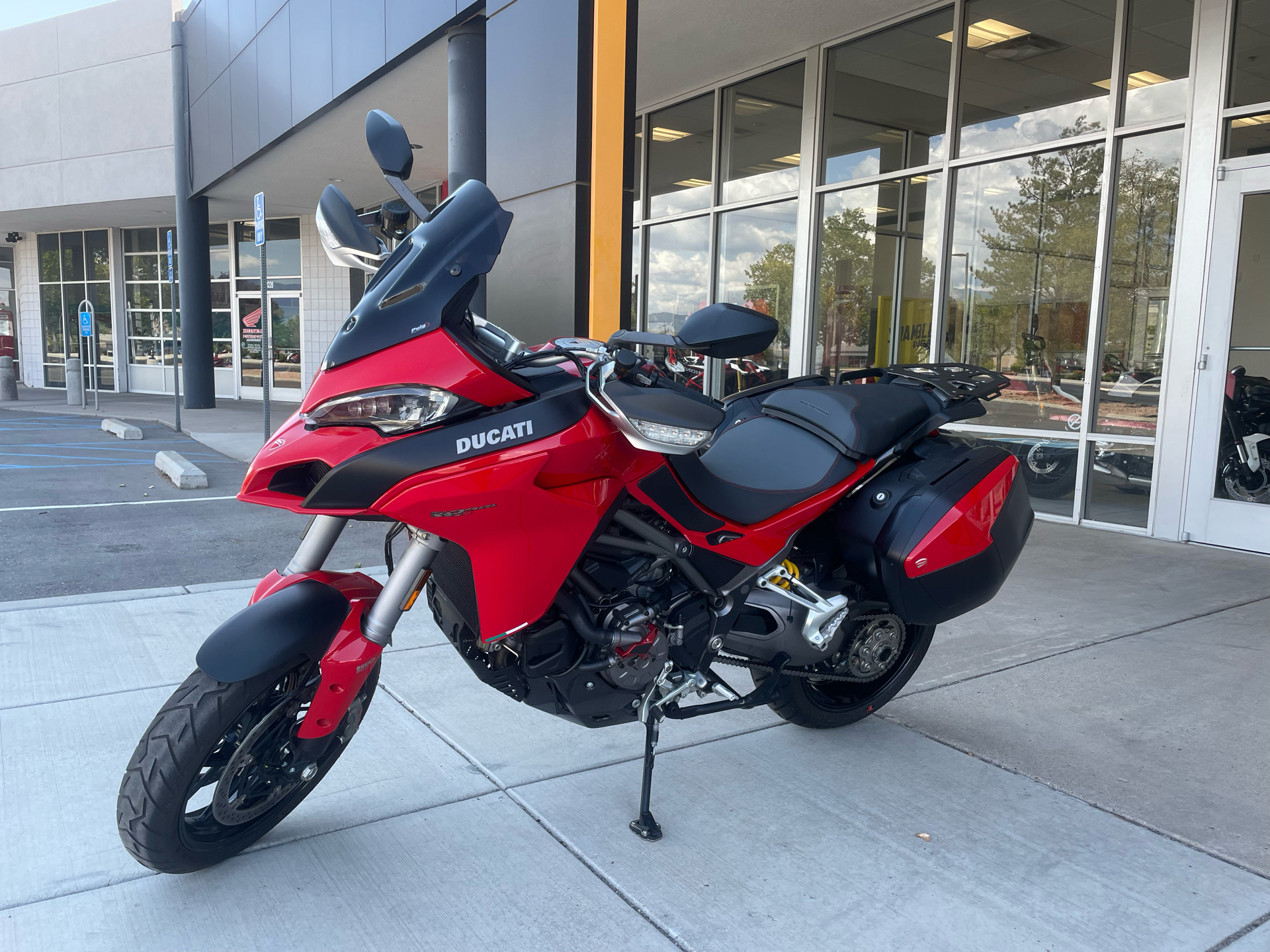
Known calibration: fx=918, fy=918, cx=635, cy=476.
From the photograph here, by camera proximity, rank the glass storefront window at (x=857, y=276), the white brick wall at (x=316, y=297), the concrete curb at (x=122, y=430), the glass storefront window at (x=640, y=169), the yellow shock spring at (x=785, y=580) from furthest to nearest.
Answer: the white brick wall at (x=316, y=297)
the concrete curb at (x=122, y=430)
the glass storefront window at (x=640, y=169)
the glass storefront window at (x=857, y=276)
the yellow shock spring at (x=785, y=580)

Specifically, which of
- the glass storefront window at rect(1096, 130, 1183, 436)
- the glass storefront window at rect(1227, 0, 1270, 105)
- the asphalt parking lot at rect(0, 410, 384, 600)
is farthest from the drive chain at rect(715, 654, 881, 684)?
the glass storefront window at rect(1227, 0, 1270, 105)

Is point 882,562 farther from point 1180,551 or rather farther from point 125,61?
point 125,61

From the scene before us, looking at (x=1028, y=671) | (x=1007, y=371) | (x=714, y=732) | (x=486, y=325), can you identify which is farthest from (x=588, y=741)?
(x=1007, y=371)

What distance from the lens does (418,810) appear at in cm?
256

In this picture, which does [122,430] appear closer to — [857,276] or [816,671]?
[857,276]

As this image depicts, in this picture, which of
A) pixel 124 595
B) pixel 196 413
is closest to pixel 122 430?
pixel 196 413

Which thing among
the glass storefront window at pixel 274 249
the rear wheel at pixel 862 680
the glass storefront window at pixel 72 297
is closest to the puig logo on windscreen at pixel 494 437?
the rear wheel at pixel 862 680

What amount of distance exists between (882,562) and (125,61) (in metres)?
21.5

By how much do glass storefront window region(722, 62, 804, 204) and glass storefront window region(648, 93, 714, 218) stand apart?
307mm

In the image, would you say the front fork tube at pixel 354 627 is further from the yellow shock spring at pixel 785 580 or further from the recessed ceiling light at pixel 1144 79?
the recessed ceiling light at pixel 1144 79

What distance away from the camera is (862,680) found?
2.92m

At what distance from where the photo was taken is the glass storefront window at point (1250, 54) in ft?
18.9

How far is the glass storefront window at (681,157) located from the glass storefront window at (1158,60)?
4.73 m

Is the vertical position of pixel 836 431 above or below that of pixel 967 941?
above
